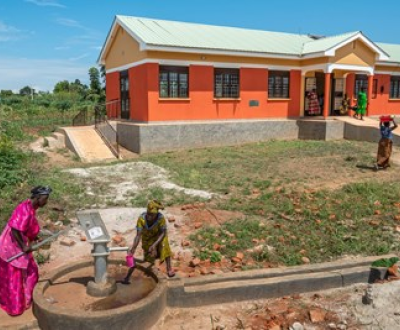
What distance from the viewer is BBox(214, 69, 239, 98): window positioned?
53.8 ft

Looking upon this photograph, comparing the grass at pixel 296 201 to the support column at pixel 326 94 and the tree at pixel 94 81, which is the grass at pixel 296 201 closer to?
the support column at pixel 326 94

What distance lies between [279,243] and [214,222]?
139cm

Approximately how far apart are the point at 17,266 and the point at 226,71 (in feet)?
44.7

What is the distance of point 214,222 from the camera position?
284 inches

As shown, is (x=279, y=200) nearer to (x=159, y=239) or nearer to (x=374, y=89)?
(x=159, y=239)

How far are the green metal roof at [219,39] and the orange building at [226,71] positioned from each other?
0.15ft

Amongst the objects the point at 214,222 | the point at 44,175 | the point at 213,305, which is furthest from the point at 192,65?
the point at 213,305

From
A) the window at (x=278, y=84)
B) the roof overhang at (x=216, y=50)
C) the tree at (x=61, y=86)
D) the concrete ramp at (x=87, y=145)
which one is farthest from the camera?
the tree at (x=61, y=86)

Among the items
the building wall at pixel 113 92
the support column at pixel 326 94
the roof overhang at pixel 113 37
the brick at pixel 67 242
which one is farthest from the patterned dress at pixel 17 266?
the support column at pixel 326 94

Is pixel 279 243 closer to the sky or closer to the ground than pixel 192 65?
closer to the ground

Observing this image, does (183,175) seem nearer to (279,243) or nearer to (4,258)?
(279,243)

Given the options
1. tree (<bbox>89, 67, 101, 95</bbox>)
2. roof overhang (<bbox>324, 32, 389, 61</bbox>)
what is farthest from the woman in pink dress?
tree (<bbox>89, 67, 101, 95</bbox>)

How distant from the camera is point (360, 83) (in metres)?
20.3

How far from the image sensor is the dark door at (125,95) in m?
17.4
